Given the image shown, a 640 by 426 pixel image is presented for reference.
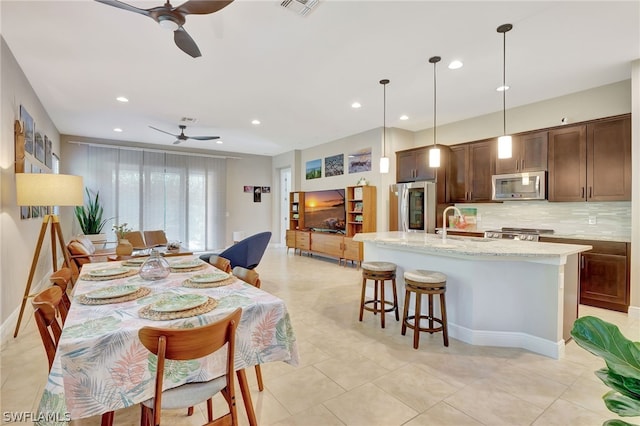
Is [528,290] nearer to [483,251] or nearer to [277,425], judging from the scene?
[483,251]

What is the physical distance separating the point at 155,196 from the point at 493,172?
7411mm

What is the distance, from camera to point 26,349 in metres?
2.72

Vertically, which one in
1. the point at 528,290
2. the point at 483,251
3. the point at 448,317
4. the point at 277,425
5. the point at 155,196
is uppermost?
the point at 155,196

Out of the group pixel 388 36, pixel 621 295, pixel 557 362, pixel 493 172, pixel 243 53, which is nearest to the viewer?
pixel 557 362

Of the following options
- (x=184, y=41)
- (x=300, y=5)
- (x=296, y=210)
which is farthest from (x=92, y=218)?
(x=300, y=5)

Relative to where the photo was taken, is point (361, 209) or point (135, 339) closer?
point (135, 339)

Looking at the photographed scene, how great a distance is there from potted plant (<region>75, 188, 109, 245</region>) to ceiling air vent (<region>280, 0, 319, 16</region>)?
6.23 meters

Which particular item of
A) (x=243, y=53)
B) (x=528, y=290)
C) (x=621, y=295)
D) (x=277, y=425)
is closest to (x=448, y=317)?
(x=528, y=290)

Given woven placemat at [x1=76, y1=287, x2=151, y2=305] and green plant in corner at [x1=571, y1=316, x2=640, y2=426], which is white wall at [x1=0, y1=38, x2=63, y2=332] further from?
green plant in corner at [x1=571, y1=316, x2=640, y2=426]

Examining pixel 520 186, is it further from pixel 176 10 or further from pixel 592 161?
pixel 176 10

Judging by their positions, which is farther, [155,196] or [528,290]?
[155,196]

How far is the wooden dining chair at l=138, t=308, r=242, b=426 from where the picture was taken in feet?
3.87

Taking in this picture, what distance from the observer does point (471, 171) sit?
5219mm

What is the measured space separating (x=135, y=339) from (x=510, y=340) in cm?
299
